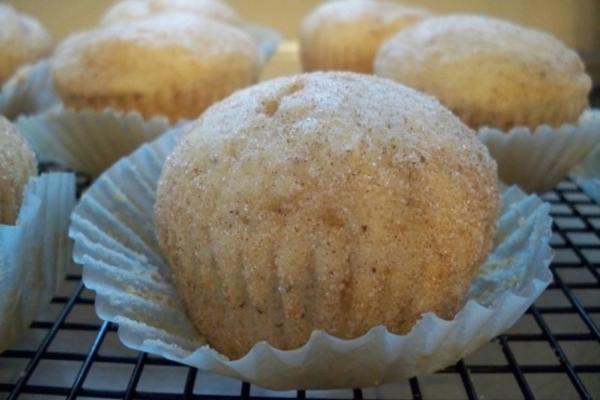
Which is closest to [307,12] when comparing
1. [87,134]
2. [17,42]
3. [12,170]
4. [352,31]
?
[352,31]

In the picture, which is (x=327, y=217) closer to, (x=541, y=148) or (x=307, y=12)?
(x=541, y=148)

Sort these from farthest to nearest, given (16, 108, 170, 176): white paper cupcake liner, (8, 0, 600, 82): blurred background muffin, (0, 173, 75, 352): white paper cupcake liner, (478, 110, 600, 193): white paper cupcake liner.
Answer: (8, 0, 600, 82): blurred background muffin, (16, 108, 170, 176): white paper cupcake liner, (478, 110, 600, 193): white paper cupcake liner, (0, 173, 75, 352): white paper cupcake liner

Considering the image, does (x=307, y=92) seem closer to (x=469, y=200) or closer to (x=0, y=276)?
(x=469, y=200)

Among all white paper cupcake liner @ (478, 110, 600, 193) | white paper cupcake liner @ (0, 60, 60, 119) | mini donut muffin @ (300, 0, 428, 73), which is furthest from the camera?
mini donut muffin @ (300, 0, 428, 73)

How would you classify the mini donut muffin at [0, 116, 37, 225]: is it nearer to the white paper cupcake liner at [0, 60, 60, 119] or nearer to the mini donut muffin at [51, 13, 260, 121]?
the mini donut muffin at [51, 13, 260, 121]

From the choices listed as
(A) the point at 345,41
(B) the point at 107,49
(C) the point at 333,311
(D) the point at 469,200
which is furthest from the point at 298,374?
(A) the point at 345,41

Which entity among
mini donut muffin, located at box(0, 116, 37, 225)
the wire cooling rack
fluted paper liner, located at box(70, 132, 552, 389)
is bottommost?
the wire cooling rack

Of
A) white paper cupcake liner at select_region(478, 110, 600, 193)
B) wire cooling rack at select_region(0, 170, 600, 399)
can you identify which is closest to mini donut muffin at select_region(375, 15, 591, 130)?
white paper cupcake liner at select_region(478, 110, 600, 193)
